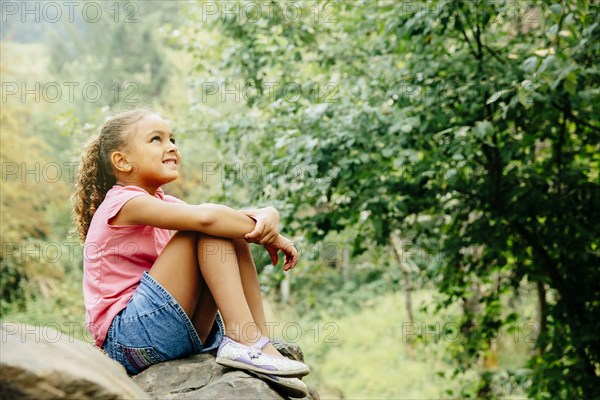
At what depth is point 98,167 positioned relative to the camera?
8.63 ft

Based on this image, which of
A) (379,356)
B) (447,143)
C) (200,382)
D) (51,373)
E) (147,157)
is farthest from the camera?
(379,356)

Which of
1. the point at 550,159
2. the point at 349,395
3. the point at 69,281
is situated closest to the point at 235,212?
the point at 550,159

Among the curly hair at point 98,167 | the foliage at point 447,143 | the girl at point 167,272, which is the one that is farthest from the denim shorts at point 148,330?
the foliage at point 447,143

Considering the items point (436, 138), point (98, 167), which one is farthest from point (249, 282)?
point (436, 138)

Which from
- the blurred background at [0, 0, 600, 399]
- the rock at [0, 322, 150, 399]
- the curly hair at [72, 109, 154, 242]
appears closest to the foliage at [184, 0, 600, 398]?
the blurred background at [0, 0, 600, 399]

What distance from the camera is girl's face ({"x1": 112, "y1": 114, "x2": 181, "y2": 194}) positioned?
249cm

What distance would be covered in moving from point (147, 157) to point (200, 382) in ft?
2.82

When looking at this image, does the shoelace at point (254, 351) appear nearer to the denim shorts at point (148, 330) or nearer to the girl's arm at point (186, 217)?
the denim shorts at point (148, 330)

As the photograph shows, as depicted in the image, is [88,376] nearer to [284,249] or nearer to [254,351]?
[254,351]

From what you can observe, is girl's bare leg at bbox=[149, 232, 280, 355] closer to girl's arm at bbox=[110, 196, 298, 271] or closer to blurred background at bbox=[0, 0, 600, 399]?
girl's arm at bbox=[110, 196, 298, 271]

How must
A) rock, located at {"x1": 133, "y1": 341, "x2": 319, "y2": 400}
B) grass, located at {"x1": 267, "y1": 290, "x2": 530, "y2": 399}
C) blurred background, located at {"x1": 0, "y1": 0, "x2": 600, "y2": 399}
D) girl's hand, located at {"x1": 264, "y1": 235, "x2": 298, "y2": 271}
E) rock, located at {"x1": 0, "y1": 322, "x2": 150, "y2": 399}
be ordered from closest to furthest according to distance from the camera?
rock, located at {"x1": 0, "y1": 322, "x2": 150, "y2": 399}, rock, located at {"x1": 133, "y1": 341, "x2": 319, "y2": 400}, girl's hand, located at {"x1": 264, "y1": 235, "x2": 298, "y2": 271}, blurred background, located at {"x1": 0, "y1": 0, "x2": 600, "y2": 399}, grass, located at {"x1": 267, "y1": 290, "x2": 530, "y2": 399}

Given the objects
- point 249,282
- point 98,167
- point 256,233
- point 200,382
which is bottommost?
point 200,382

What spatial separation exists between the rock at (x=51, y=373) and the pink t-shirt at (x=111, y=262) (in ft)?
1.67

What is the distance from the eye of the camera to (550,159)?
4.05 m
